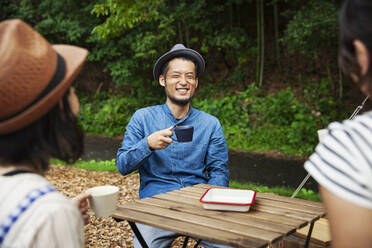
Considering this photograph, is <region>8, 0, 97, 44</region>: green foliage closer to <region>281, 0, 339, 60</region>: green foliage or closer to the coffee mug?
<region>281, 0, 339, 60</region>: green foliage

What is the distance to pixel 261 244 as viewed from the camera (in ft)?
4.88

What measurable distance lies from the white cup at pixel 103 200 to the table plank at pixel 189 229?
0.56ft

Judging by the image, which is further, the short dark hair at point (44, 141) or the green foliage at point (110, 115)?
the green foliage at point (110, 115)

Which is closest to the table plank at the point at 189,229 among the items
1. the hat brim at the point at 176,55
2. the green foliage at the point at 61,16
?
the hat brim at the point at 176,55

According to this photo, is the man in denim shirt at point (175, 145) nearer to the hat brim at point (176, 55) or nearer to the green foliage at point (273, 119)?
the hat brim at point (176, 55)

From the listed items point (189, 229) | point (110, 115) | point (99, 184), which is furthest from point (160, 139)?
point (110, 115)

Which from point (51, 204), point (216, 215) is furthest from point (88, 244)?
point (51, 204)

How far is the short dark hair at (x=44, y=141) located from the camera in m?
1.17

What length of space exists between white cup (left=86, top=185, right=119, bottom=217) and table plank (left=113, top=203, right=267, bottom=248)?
0.56 ft

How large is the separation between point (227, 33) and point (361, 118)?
36.5 ft

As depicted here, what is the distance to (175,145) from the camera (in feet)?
9.68

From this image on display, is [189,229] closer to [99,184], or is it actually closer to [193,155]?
[193,155]

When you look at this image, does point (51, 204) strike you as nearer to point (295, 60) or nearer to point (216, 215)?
point (216, 215)

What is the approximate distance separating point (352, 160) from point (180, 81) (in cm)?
232
